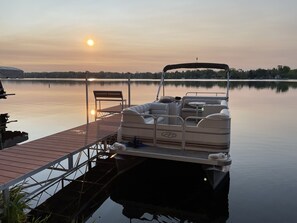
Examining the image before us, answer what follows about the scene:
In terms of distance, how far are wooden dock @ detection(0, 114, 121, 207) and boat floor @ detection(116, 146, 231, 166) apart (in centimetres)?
108

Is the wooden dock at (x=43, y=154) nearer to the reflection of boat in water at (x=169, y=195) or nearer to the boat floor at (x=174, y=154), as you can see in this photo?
the boat floor at (x=174, y=154)

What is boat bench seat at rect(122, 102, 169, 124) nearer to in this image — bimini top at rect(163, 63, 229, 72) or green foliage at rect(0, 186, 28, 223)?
green foliage at rect(0, 186, 28, 223)

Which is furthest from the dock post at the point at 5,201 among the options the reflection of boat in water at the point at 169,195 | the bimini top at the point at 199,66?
the bimini top at the point at 199,66

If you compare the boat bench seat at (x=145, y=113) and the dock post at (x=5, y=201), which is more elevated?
the boat bench seat at (x=145, y=113)

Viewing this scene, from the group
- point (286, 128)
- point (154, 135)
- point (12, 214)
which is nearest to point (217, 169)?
point (154, 135)

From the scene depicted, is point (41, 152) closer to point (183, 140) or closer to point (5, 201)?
point (5, 201)

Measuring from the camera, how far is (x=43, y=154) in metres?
5.24

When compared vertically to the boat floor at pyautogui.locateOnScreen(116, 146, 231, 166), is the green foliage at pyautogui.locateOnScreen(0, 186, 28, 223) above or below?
below

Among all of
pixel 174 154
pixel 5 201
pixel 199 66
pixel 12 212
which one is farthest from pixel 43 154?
pixel 199 66

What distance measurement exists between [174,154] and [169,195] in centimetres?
89

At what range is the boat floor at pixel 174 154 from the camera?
4852mm

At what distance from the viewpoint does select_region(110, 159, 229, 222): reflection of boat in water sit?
191 inches

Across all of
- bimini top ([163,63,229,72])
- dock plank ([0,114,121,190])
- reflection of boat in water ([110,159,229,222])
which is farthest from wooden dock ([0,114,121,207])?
bimini top ([163,63,229,72])

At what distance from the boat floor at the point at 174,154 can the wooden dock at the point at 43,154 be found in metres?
1.08
